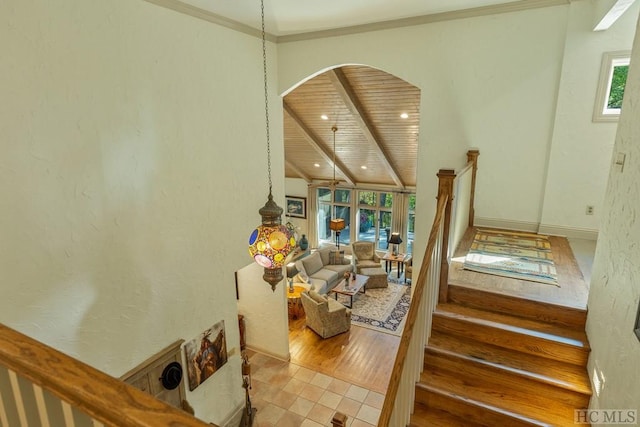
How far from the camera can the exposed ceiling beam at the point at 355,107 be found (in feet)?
20.5

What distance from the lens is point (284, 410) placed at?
534 cm

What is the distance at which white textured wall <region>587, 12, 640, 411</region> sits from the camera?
192 centimetres

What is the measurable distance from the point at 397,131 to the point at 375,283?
415cm

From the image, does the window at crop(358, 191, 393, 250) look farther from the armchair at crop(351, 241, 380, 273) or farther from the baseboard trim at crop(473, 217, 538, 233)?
the baseboard trim at crop(473, 217, 538, 233)

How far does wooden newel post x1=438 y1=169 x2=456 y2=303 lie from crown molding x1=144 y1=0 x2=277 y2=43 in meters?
2.97

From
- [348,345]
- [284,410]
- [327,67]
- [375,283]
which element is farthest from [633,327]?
[375,283]

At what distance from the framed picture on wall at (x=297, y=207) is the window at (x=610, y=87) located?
989 centimetres

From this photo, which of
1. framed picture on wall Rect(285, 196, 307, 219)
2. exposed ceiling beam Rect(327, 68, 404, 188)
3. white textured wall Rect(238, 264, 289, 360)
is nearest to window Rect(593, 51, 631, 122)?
exposed ceiling beam Rect(327, 68, 404, 188)

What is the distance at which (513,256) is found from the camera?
12.9ft

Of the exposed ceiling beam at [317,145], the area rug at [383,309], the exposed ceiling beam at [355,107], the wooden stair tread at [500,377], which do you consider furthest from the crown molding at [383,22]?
the area rug at [383,309]

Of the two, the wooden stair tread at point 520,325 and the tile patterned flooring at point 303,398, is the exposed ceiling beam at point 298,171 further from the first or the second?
the wooden stair tread at point 520,325

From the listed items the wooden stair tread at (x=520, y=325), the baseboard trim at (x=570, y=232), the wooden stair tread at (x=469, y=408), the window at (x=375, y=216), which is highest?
the baseboard trim at (x=570, y=232)

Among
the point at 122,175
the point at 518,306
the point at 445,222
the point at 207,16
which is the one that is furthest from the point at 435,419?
the point at 207,16

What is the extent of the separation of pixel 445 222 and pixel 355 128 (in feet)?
18.9
